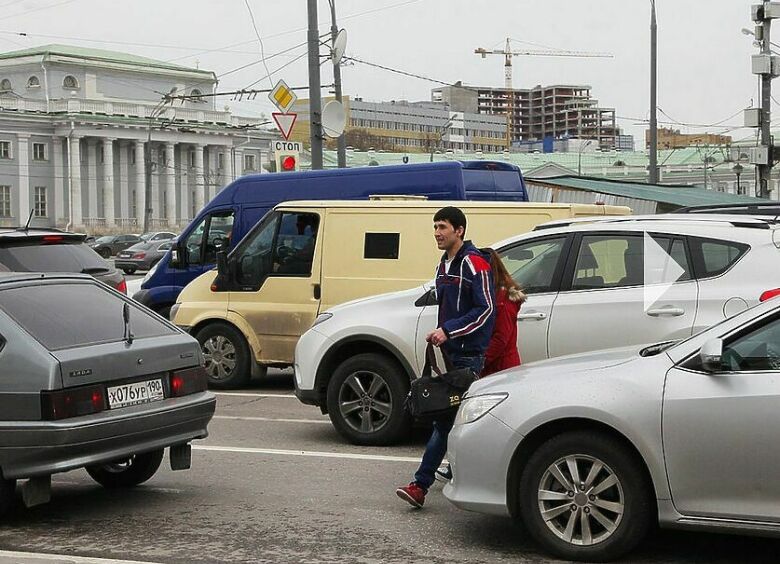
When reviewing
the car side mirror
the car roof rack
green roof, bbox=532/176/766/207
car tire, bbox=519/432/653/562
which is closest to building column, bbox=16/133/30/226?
green roof, bbox=532/176/766/207

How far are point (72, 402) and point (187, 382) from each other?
1054 millimetres

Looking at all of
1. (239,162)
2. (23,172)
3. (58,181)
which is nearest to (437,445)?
(23,172)

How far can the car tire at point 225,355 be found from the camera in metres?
13.6

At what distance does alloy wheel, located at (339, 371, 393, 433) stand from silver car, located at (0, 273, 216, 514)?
77.6 inches

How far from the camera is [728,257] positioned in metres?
8.75

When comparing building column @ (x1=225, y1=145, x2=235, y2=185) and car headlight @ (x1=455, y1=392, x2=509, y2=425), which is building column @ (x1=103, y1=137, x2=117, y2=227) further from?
car headlight @ (x1=455, y1=392, x2=509, y2=425)

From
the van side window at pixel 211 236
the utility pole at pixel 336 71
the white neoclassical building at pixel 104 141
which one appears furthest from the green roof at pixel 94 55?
the van side window at pixel 211 236

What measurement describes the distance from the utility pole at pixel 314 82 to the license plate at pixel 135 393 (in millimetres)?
15060

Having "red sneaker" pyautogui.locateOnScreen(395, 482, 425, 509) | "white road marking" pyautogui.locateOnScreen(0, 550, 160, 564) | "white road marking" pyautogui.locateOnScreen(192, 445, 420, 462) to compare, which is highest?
"red sneaker" pyautogui.locateOnScreen(395, 482, 425, 509)

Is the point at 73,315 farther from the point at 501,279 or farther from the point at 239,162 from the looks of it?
the point at 239,162

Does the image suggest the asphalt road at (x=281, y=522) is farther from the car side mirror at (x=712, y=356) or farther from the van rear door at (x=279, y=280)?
the van rear door at (x=279, y=280)

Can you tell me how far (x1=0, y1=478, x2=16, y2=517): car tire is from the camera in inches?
289

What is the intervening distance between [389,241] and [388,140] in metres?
141

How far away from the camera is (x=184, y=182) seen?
10919 centimetres
